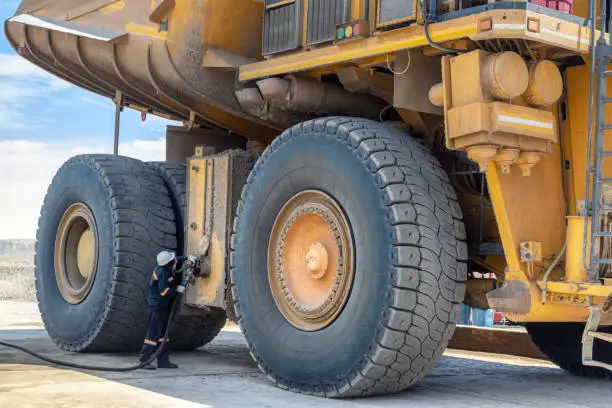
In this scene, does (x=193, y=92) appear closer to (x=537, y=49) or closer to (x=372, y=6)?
(x=372, y=6)

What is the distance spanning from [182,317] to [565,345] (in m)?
4.08

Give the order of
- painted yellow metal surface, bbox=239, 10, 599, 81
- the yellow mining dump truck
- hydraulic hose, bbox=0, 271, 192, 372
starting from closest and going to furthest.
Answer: painted yellow metal surface, bbox=239, 10, 599, 81 → the yellow mining dump truck → hydraulic hose, bbox=0, 271, 192, 372

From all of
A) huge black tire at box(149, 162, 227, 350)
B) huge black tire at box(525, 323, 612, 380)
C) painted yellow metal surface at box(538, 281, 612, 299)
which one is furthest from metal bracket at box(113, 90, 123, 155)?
painted yellow metal surface at box(538, 281, 612, 299)

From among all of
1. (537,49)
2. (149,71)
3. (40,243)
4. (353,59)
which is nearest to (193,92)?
(149,71)

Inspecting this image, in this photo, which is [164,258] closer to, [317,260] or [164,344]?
[164,344]

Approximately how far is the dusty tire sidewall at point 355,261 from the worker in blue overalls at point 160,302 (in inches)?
49.1

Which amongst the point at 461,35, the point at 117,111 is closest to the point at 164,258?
the point at 117,111

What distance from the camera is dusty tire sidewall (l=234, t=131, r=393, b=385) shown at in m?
7.11

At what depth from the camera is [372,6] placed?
776cm

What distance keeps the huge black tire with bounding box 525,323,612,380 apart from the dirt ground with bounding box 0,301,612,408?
0.54 ft

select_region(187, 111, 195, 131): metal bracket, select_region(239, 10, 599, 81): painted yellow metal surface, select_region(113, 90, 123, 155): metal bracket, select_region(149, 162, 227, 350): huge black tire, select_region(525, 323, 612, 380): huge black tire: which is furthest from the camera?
select_region(113, 90, 123, 155): metal bracket

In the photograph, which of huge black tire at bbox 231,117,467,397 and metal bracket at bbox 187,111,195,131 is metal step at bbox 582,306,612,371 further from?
metal bracket at bbox 187,111,195,131

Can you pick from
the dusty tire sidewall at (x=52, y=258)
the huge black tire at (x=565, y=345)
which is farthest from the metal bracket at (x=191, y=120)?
the huge black tire at (x=565, y=345)

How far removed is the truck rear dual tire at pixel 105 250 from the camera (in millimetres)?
9953
